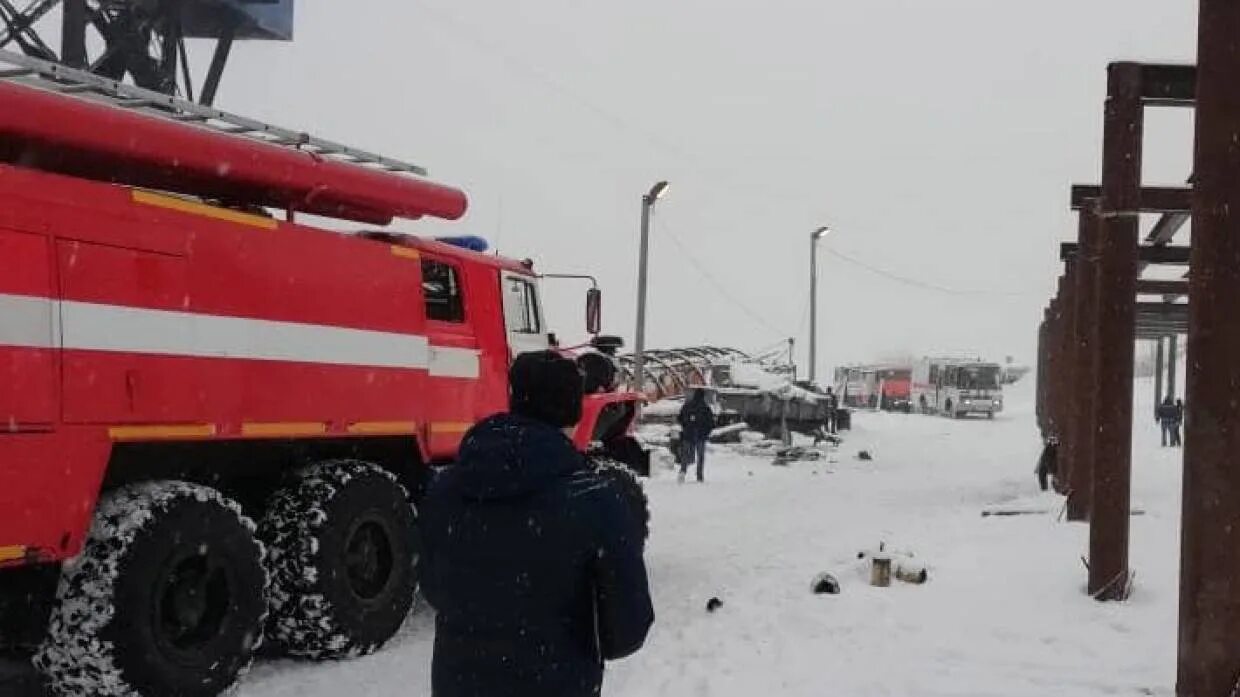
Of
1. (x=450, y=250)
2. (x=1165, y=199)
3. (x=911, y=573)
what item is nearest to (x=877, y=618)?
(x=911, y=573)

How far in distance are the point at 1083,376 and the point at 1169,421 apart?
18.2 metres

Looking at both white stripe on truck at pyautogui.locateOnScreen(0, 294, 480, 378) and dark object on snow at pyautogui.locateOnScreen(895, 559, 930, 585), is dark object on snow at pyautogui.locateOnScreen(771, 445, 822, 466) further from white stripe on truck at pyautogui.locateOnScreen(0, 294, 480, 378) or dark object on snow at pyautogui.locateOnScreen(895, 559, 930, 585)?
white stripe on truck at pyautogui.locateOnScreen(0, 294, 480, 378)

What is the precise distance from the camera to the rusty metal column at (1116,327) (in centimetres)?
838

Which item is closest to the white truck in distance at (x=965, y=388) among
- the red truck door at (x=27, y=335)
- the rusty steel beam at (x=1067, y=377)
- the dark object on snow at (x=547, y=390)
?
the rusty steel beam at (x=1067, y=377)

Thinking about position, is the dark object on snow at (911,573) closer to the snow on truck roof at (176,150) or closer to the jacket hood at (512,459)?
the snow on truck roof at (176,150)

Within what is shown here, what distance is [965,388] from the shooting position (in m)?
53.4

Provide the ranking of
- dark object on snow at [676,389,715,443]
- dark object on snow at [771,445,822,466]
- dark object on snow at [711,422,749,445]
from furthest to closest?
1. dark object on snow at [711,422,749,445]
2. dark object on snow at [771,445,822,466]
3. dark object on snow at [676,389,715,443]

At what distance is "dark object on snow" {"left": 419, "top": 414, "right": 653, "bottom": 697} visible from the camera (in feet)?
9.23

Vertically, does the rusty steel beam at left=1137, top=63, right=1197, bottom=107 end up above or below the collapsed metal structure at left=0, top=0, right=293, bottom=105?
below

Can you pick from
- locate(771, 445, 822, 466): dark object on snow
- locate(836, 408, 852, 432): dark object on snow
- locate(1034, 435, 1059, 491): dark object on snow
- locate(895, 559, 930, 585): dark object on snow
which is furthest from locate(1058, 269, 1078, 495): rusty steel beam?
locate(836, 408, 852, 432): dark object on snow

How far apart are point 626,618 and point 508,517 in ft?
1.30

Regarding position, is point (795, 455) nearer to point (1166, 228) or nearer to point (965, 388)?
point (1166, 228)

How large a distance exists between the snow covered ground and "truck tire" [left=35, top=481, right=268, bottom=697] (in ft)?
1.91

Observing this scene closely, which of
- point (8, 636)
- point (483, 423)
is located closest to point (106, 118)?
point (8, 636)
